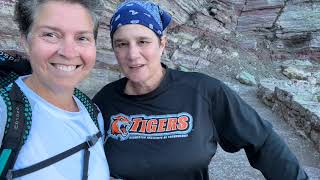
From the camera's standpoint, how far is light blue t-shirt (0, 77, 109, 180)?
1985mm

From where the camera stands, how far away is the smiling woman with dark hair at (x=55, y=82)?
2.04 m

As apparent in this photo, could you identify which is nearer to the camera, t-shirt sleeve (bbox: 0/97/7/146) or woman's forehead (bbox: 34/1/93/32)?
t-shirt sleeve (bbox: 0/97/7/146)

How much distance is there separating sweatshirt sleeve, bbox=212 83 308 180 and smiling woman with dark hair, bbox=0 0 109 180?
92cm

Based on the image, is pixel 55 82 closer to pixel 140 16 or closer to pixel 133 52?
pixel 133 52

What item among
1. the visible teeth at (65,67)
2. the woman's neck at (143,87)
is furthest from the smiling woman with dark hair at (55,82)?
the woman's neck at (143,87)

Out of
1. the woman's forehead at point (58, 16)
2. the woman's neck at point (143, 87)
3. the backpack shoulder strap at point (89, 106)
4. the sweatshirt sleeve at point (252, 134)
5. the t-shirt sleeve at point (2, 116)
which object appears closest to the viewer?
the t-shirt sleeve at point (2, 116)

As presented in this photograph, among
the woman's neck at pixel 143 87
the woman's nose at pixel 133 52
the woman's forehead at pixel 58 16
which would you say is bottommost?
the woman's neck at pixel 143 87

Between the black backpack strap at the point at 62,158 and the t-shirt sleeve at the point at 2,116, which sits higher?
the t-shirt sleeve at the point at 2,116

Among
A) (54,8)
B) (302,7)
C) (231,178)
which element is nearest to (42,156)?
(54,8)

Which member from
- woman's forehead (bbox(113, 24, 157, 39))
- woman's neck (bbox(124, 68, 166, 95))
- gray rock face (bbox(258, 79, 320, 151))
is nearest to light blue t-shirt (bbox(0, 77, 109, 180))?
woman's neck (bbox(124, 68, 166, 95))

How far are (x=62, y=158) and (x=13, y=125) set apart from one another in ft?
1.09

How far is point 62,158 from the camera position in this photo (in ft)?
6.89

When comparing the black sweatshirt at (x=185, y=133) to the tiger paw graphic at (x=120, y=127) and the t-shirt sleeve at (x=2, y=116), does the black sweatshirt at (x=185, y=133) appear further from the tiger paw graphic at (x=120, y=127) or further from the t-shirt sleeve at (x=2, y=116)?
the t-shirt sleeve at (x=2, y=116)

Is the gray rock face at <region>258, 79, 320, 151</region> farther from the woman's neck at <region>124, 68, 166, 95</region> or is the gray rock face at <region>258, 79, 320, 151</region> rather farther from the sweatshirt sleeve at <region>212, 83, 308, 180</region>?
the woman's neck at <region>124, 68, 166, 95</region>
